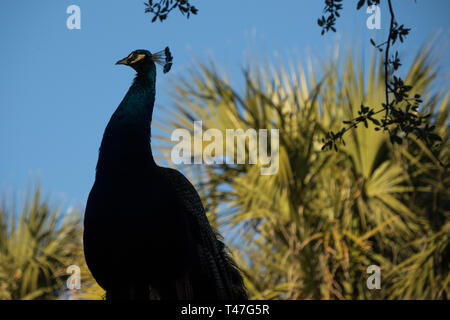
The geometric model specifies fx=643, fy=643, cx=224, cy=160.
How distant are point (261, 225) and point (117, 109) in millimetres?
3869

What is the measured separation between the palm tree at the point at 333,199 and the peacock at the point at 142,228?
3.04m

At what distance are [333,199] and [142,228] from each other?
4.02 metres

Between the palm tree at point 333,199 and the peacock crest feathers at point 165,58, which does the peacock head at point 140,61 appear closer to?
the peacock crest feathers at point 165,58

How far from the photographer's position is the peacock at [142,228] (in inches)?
138

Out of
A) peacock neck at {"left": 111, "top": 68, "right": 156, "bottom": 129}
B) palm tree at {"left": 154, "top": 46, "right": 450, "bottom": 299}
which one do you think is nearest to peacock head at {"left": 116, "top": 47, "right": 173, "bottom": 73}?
peacock neck at {"left": 111, "top": 68, "right": 156, "bottom": 129}

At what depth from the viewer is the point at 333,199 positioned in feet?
23.5

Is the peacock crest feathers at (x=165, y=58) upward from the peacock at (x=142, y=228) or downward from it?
upward

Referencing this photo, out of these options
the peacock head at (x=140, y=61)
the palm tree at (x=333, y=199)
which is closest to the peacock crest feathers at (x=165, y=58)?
the peacock head at (x=140, y=61)

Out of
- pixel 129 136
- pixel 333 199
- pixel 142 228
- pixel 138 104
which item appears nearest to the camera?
pixel 142 228

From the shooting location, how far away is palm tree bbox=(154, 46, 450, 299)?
6785 mm

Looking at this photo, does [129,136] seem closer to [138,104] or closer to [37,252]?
[138,104]

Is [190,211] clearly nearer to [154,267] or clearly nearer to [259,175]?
[154,267]

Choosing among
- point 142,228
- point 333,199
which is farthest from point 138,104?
point 333,199
